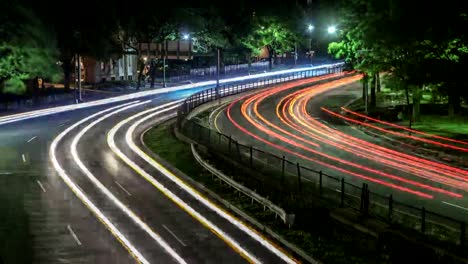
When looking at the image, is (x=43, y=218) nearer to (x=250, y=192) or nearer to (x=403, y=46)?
(x=250, y=192)

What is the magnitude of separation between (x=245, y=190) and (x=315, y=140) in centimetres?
1654

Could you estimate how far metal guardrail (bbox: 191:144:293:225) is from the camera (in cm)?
2150

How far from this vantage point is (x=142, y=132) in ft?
147

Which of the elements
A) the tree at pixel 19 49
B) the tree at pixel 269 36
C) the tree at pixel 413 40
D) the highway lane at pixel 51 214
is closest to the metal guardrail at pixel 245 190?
the highway lane at pixel 51 214

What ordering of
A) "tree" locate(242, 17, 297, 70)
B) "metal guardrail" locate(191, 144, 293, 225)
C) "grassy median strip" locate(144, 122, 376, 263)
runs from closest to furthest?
"grassy median strip" locate(144, 122, 376, 263), "metal guardrail" locate(191, 144, 293, 225), "tree" locate(242, 17, 297, 70)

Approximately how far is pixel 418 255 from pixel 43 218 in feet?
43.9

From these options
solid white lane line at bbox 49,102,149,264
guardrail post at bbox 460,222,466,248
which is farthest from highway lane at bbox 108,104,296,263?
guardrail post at bbox 460,222,466,248

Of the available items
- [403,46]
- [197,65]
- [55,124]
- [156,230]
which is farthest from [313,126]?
[197,65]

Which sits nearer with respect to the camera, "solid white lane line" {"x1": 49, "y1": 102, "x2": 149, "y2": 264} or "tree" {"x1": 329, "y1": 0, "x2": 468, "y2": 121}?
"solid white lane line" {"x1": 49, "y1": 102, "x2": 149, "y2": 264}

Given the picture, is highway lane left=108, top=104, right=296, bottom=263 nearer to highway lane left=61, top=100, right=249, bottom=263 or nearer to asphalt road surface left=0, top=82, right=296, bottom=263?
asphalt road surface left=0, top=82, right=296, bottom=263

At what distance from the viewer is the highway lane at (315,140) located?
83.5 feet

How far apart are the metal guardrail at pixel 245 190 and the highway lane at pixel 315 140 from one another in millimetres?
5825

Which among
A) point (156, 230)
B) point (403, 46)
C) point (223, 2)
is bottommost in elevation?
point (156, 230)

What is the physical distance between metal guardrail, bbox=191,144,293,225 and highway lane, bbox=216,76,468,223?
5825mm
